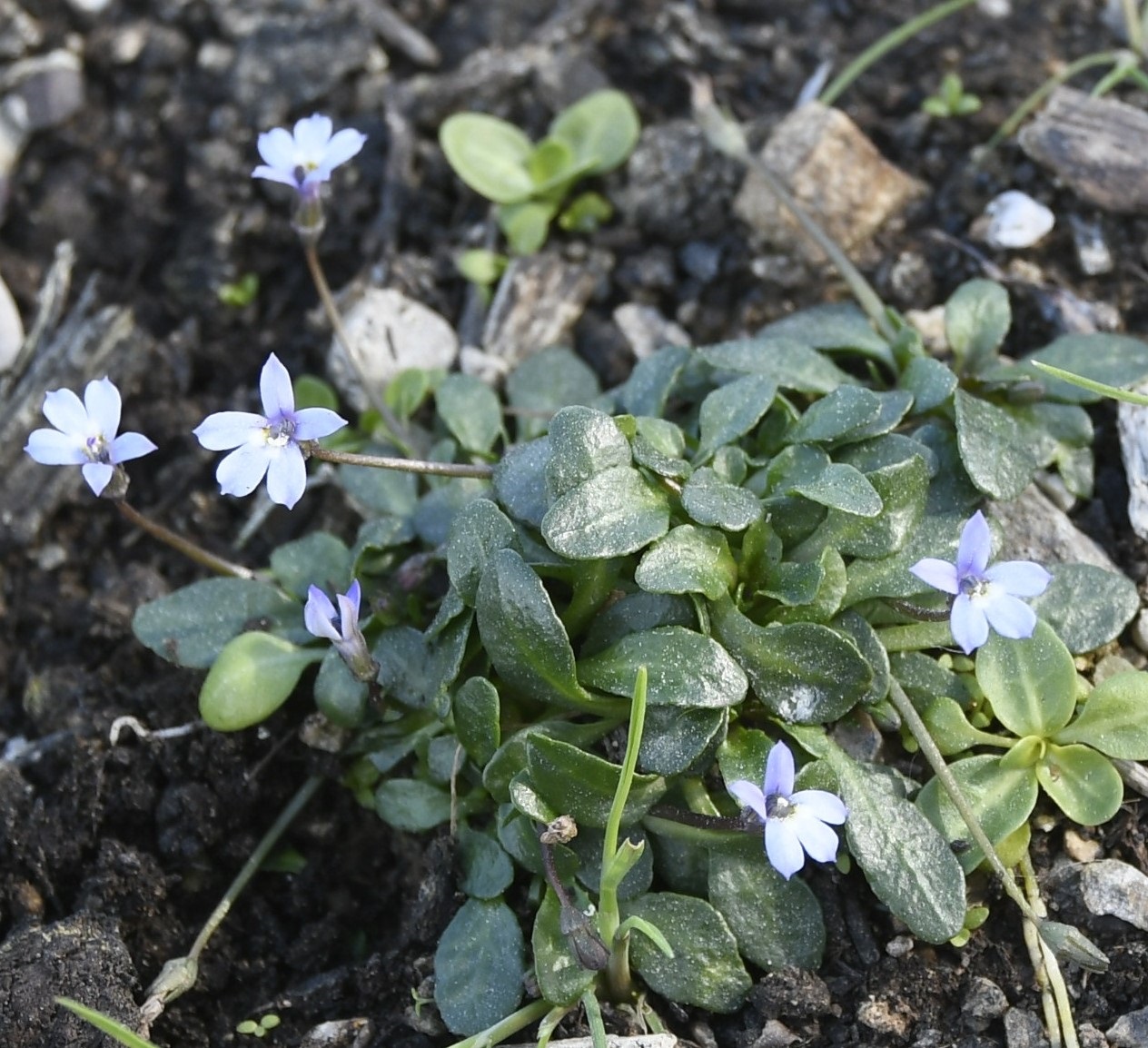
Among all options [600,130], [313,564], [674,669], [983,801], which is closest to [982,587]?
[983,801]

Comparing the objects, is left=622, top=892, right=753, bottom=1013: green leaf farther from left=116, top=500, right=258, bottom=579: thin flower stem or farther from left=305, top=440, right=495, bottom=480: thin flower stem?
left=116, top=500, right=258, bottom=579: thin flower stem

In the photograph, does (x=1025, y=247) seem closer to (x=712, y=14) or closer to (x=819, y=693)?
(x=712, y=14)

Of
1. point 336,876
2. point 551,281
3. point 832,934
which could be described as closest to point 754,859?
point 832,934

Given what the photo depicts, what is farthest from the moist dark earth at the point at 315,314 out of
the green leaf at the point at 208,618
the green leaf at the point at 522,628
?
the green leaf at the point at 522,628

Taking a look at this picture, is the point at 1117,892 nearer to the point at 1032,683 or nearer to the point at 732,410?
the point at 1032,683

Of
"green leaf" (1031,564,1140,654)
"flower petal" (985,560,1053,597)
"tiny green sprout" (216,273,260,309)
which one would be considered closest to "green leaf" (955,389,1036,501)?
"green leaf" (1031,564,1140,654)

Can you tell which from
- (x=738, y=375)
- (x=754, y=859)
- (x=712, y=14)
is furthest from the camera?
(x=712, y=14)
